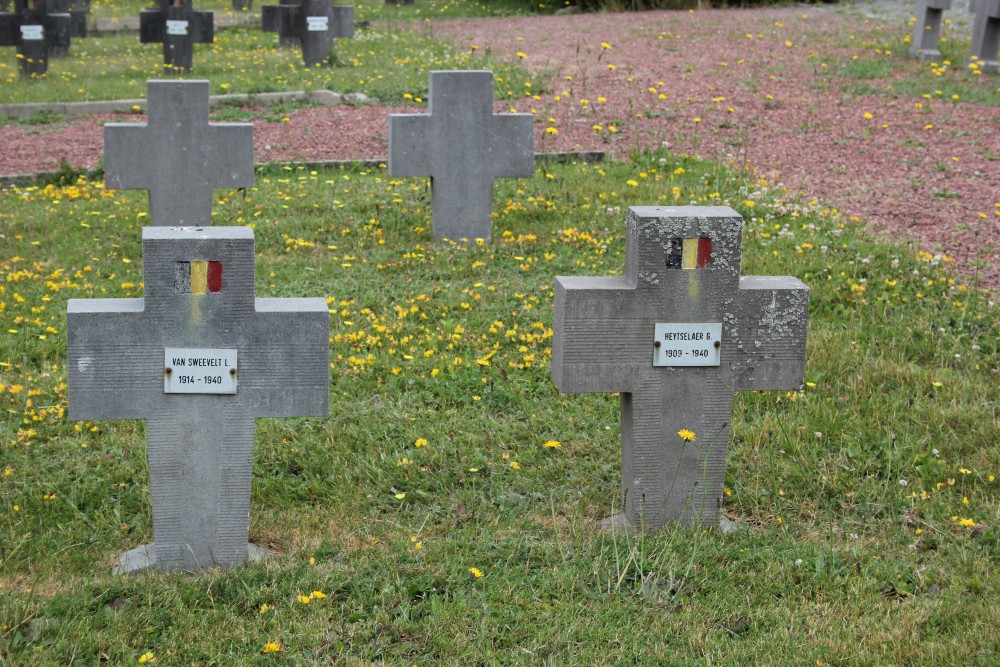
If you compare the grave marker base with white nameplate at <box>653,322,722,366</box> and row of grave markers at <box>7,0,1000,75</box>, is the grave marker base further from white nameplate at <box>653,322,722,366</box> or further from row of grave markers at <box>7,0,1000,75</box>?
row of grave markers at <box>7,0,1000,75</box>

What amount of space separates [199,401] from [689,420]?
1.75m

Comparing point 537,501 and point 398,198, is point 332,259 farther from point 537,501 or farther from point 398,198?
point 537,501

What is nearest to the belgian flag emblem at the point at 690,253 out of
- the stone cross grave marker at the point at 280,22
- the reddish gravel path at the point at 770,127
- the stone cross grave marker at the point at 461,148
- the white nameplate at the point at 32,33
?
the reddish gravel path at the point at 770,127

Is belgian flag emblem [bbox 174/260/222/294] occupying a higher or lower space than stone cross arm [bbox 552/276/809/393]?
higher

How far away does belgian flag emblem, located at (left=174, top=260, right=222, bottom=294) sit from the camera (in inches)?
158

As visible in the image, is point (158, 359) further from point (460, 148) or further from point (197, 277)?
point (460, 148)

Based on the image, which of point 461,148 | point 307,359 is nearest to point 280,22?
point 461,148

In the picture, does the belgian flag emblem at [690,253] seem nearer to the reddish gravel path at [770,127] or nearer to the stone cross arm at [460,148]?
the reddish gravel path at [770,127]

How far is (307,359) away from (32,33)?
14.1m

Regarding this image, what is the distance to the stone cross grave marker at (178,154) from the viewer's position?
8500mm

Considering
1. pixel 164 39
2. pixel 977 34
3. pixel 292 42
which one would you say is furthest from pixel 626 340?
pixel 292 42

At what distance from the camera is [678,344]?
4387 millimetres

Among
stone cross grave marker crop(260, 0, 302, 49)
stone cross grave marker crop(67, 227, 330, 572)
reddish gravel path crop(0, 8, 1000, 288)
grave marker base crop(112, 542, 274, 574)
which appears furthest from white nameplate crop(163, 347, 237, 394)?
stone cross grave marker crop(260, 0, 302, 49)

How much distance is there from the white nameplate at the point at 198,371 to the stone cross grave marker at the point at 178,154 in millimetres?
4582
